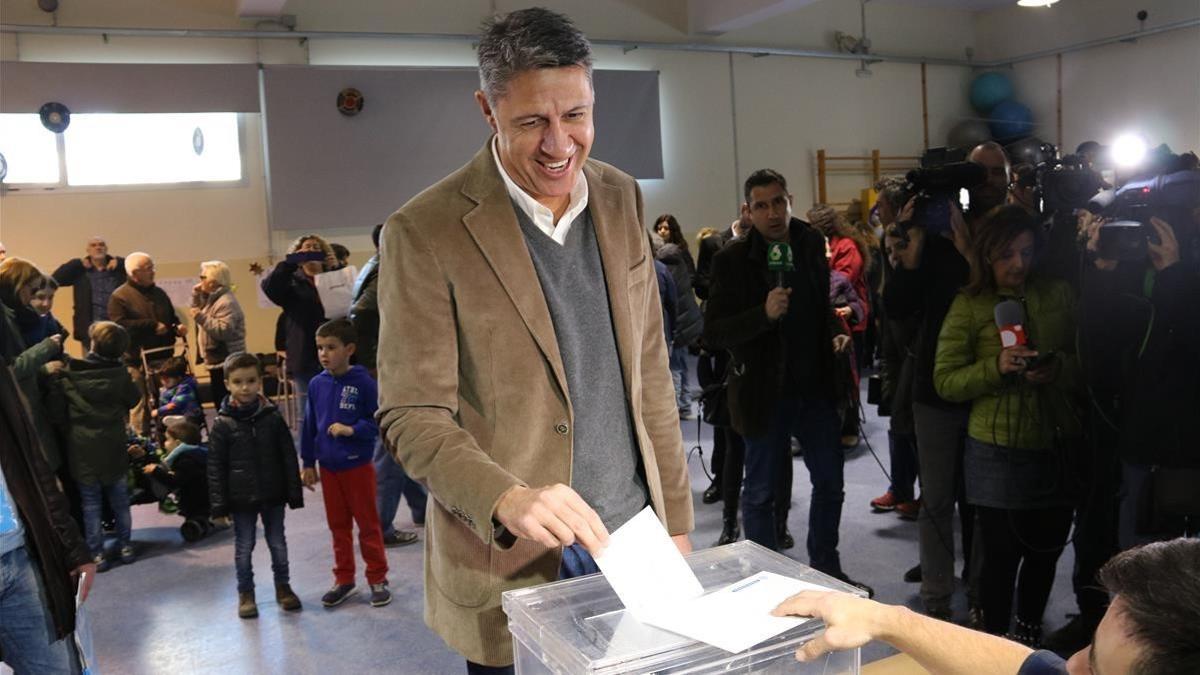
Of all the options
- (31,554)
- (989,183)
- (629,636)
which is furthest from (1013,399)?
(31,554)

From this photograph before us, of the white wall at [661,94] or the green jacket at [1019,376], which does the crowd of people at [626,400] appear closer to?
the green jacket at [1019,376]

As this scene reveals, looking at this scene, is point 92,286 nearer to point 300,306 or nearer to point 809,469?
point 300,306

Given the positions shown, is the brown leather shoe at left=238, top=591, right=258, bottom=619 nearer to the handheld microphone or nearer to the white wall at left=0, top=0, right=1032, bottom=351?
the handheld microphone

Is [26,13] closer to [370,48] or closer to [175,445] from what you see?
[370,48]

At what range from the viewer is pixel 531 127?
4.56 ft

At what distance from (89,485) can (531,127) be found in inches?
158

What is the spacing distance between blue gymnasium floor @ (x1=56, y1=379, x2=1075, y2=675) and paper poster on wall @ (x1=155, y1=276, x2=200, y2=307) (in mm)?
4066

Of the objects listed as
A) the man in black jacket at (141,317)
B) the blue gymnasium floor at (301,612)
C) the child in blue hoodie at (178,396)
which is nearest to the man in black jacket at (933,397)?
the blue gymnasium floor at (301,612)

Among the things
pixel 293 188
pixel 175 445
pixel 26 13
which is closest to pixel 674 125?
pixel 293 188

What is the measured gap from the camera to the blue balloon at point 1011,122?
1239 centimetres

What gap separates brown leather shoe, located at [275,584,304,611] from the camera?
3969 mm

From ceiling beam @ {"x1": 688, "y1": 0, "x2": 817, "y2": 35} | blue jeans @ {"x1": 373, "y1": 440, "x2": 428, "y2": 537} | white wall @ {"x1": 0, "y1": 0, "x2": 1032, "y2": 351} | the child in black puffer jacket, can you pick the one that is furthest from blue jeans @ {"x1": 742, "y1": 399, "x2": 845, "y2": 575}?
white wall @ {"x1": 0, "y1": 0, "x2": 1032, "y2": 351}

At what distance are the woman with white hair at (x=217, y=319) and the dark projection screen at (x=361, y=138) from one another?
1.84 meters

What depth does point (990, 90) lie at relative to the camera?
1284 centimetres
